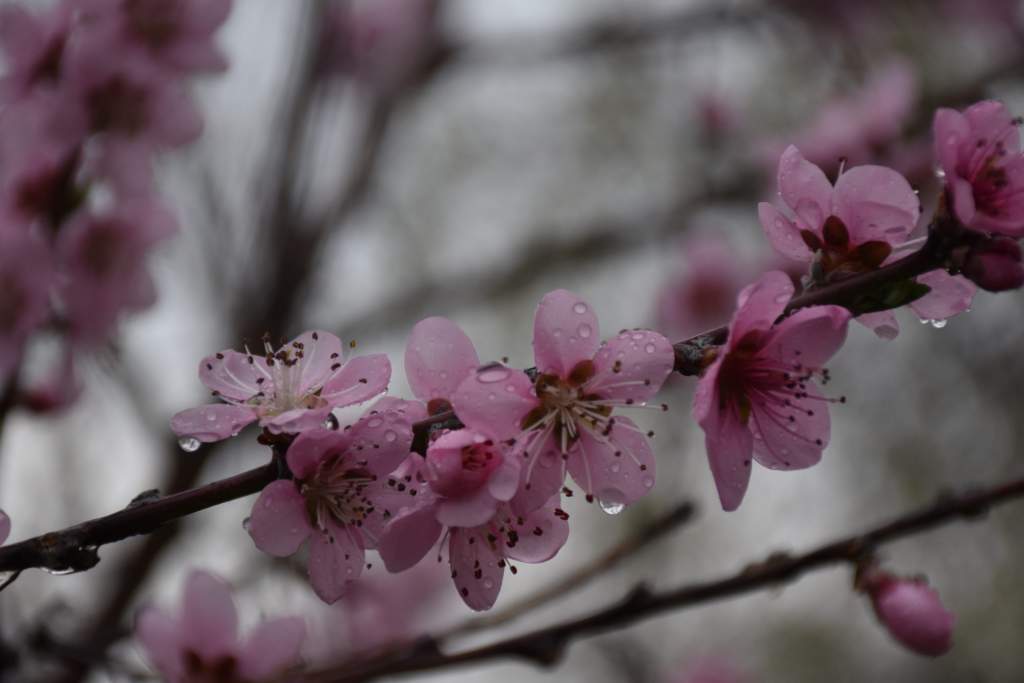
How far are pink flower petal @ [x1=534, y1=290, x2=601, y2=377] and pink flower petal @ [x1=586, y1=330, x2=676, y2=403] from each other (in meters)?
0.02

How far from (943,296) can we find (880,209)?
4.1 inches

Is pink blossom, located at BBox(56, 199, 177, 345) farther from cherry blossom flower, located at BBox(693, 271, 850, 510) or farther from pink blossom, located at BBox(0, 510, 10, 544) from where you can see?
cherry blossom flower, located at BBox(693, 271, 850, 510)

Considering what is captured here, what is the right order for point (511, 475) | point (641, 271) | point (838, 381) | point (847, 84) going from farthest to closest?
point (641, 271) < point (838, 381) < point (847, 84) < point (511, 475)

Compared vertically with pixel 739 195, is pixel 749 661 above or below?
below

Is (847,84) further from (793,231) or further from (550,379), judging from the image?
(550,379)

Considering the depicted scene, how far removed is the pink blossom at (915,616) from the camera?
3.79 ft

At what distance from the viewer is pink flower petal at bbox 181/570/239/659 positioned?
1298 mm

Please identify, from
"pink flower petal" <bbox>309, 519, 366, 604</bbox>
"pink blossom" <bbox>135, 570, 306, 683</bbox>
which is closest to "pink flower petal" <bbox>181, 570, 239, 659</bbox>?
"pink blossom" <bbox>135, 570, 306, 683</bbox>

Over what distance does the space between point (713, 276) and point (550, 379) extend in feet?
8.09

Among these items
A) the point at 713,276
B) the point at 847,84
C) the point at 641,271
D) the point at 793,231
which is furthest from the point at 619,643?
the point at 793,231

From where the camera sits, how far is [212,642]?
1.30m

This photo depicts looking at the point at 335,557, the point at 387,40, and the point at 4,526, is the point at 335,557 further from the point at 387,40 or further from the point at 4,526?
the point at 387,40

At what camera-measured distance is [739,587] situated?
119 cm

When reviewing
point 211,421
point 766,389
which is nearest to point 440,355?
point 211,421
